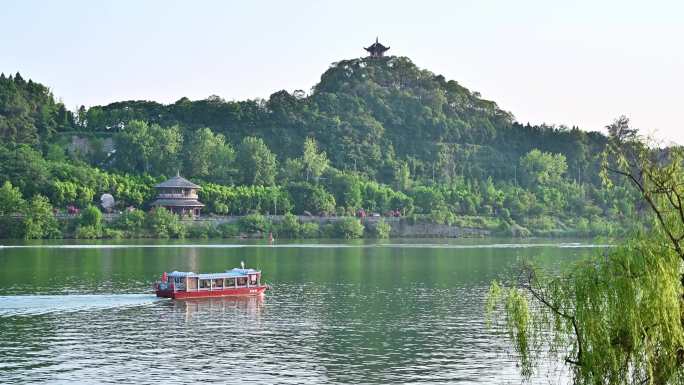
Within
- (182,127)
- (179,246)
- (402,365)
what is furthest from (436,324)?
(182,127)

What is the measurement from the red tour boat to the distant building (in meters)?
69.9

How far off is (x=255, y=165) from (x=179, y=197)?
1894 cm

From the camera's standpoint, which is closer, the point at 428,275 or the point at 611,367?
the point at 611,367

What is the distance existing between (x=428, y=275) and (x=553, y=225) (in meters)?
77.4

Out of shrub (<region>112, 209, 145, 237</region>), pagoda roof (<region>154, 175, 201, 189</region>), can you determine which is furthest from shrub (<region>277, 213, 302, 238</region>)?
shrub (<region>112, 209, 145, 237</region>)

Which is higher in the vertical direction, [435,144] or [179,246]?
[435,144]

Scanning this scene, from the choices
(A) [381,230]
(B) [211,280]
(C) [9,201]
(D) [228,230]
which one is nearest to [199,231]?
(D) [228,230]

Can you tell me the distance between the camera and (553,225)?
14475cm

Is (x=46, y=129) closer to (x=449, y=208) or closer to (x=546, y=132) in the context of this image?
(x=449, y=208)

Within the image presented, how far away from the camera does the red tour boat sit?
186 feet

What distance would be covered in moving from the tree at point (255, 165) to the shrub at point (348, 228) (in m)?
17.7

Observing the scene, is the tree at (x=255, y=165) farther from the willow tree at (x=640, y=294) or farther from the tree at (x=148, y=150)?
the willow tree at (x=640, y=294)

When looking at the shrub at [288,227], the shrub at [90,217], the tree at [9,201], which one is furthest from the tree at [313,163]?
the tree at [9,201]

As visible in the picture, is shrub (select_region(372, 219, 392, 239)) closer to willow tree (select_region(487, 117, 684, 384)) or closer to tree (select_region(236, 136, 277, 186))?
tree (select_region(236, 136, 277, 186))
